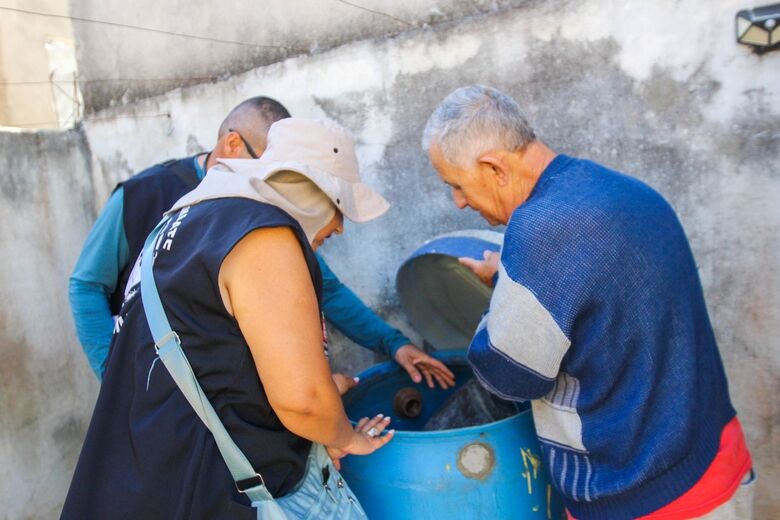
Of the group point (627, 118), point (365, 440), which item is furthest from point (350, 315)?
point (627, 118)

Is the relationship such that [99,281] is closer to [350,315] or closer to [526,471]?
[350,315]

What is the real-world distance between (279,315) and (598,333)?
0.70m

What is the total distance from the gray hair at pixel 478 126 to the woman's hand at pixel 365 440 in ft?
2.49

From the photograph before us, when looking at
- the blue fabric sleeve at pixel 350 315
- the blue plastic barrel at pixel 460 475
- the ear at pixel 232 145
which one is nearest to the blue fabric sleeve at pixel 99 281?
the ear at pixel 232 145

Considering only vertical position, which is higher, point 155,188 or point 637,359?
point 155,188

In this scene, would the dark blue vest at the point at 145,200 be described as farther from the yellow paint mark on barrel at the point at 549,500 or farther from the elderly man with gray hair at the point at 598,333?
the yellow paint mark on barrel at the point at 549,500

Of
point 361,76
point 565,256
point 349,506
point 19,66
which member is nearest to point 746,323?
point 565,256

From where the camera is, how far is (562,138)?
8.02 ft

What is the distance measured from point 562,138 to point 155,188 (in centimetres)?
153

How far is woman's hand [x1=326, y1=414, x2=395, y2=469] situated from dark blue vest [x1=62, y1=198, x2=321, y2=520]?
0.14 m

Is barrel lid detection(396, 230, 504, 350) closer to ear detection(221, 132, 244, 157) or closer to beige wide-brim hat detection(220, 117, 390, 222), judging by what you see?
beige wide-brim hat detection(220, 117, 390, 222)

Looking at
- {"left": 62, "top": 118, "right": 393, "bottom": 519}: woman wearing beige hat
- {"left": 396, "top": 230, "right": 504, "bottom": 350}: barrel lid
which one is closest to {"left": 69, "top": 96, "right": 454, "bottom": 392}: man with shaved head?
{"left": 396, "top": 230, "right": 504, "bottom": 350}: barrel lid

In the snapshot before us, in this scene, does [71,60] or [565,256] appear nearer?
[565,256]

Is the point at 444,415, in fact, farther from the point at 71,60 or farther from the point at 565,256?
the point at 71,60
